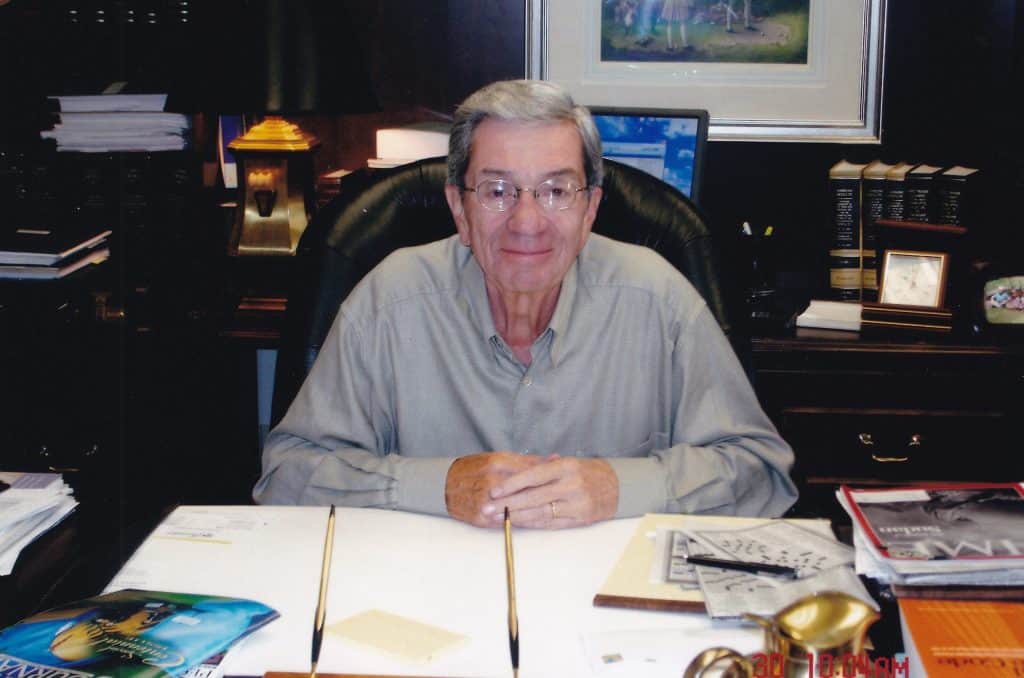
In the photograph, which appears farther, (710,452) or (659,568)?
(710,452)

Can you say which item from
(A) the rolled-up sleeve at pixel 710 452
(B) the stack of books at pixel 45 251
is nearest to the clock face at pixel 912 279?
(A) the rolled-up sleeve at pixel 710 452

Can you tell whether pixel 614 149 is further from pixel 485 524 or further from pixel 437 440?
pixel 485 524

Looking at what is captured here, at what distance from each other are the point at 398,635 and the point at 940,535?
576mm

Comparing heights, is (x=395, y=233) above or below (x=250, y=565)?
above

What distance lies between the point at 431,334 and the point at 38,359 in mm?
1245

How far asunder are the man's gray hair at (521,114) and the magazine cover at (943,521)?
0.69m

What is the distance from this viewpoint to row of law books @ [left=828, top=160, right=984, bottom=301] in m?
2.63

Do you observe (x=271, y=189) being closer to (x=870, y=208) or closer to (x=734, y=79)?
(x=734, y=79)

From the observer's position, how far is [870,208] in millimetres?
2656

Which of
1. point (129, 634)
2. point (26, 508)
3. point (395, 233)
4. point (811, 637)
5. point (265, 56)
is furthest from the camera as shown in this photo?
point (265, 56)

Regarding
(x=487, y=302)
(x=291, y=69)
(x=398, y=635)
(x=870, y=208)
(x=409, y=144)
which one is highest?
(x=291, y=69)

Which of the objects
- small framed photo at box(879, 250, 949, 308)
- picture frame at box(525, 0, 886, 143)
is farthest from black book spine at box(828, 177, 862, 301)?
picture frame at box(525, 0, 886, 143)

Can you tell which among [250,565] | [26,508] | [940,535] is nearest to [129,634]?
[250,565]

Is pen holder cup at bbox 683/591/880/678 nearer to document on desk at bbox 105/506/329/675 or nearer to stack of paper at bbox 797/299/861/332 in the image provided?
document on desk at bbox 105/506/329/675
